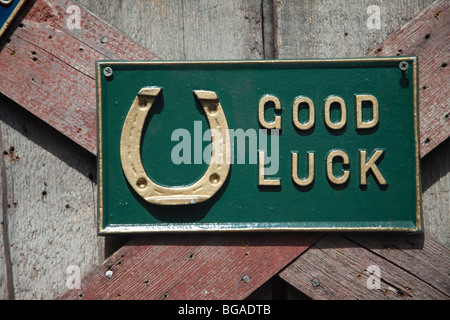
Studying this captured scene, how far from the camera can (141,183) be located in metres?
1.19

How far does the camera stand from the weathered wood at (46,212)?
4.22 feet

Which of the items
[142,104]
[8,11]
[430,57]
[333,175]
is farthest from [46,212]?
[430,57]

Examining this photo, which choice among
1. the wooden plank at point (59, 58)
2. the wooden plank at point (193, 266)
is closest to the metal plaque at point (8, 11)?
the wooden plank at point (59, 58)

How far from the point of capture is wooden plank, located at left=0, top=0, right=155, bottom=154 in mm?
1227

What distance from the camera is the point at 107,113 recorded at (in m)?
1.19

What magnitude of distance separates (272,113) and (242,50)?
0.25m

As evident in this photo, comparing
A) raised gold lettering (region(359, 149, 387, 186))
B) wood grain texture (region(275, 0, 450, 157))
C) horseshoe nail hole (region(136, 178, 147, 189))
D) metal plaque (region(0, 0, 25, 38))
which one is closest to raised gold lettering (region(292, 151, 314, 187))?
raised gold lettering (region(359, 149, 387, 186))

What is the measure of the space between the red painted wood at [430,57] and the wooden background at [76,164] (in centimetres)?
10

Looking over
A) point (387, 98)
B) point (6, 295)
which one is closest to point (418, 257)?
point (387, 98)

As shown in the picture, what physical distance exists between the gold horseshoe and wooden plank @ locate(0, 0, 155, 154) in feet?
0.43

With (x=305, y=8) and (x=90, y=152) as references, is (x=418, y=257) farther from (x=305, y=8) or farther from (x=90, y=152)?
(x=90, y=152)

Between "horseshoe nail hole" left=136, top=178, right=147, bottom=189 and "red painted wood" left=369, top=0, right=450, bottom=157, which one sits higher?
"red painted wood" left=369, top=0, right=450, bottom=157

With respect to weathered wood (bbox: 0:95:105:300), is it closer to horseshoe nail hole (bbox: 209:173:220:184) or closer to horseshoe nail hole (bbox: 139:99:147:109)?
horseshoe nail hole (bbox: 139:99:147:109)

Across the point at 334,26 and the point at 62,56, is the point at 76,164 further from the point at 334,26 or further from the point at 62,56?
the point at 334,26
